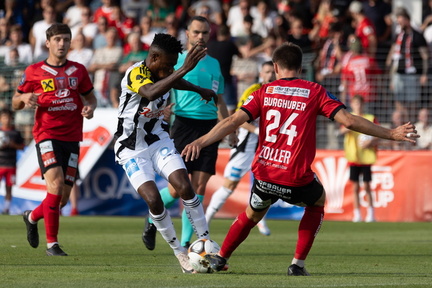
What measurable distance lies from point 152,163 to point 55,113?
6.92 feet

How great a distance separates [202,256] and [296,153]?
1286mm

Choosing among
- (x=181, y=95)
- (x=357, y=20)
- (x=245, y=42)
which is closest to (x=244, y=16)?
(x=245, y=42)

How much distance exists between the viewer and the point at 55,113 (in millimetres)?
10656

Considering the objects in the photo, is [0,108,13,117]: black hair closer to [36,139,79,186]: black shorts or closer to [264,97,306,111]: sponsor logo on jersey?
[36,139,79,186]: black shorts

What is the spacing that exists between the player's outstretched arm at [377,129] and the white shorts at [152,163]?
1781 mm

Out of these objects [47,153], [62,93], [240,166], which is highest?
[62,93]

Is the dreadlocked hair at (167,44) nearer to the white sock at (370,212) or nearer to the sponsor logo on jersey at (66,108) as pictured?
the sponsor logo on jersey at (66,108)

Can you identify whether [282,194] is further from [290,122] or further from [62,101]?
[62,101]

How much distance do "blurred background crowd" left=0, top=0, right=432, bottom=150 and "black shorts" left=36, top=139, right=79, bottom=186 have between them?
5.98m

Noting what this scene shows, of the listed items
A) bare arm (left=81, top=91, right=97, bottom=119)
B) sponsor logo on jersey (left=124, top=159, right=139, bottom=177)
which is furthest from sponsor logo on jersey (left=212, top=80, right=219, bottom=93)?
sponsor logo on jersey (left=124, top=159, right=139, bottom=177)

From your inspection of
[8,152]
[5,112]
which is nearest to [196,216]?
[8,152]

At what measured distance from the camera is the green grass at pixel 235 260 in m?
7.74

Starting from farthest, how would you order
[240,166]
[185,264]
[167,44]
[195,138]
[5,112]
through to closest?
[5,112]
[240,166]
[195,138]
[167,44]
[185,264]

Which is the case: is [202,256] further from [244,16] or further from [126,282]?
[244,16]
